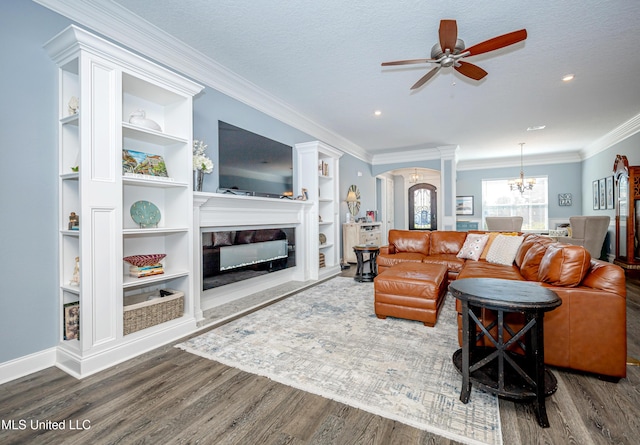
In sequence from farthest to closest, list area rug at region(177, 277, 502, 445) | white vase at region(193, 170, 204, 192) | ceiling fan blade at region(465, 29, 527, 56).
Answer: white vase at region(193, 170, 204, 192)
ceiling fan blade at region(465, 29, 527, 56)
area rug at region(177, 277, 502, 445)

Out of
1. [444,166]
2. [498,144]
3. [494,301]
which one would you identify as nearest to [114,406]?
[494,301]

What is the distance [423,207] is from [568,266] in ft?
Answer: 28.7

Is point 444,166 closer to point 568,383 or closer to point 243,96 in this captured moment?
point 243,96

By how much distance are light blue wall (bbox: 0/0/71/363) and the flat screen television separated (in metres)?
1.54

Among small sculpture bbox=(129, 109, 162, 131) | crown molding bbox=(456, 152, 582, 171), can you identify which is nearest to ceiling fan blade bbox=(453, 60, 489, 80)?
small sculpture bbox=(129, 109, 162, 131)

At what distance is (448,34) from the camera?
7.54 feet

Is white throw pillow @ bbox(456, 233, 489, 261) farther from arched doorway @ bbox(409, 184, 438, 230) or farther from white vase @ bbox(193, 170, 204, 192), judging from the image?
arched doorway @ bbox(409, 184, 438, 230)

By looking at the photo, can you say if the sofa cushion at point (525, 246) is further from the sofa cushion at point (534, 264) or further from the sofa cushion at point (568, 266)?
the sofa cushion at point (568, 266)

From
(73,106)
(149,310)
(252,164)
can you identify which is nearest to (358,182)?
(252,164)

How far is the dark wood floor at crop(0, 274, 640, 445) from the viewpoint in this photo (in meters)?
1.42

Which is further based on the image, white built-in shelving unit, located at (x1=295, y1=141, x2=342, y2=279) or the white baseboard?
white built-in shelving unit, located at (x1=295, y1=141, x2=342, y2=279)

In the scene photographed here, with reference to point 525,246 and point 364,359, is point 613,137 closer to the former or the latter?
point 525,246

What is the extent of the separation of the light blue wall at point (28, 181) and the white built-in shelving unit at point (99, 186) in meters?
0.07

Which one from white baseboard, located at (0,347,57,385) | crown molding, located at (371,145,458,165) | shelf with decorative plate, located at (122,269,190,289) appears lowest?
white baseboard, located at (0,347,57,385)
